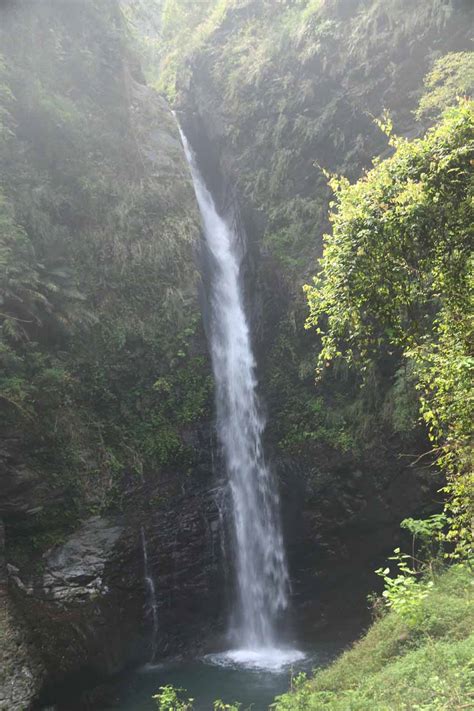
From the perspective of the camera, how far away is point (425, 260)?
593 centimetres

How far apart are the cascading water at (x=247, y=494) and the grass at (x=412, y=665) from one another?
4683mm

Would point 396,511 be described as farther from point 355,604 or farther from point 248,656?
point 248,656

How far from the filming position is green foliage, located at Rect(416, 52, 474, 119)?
45.7 ft

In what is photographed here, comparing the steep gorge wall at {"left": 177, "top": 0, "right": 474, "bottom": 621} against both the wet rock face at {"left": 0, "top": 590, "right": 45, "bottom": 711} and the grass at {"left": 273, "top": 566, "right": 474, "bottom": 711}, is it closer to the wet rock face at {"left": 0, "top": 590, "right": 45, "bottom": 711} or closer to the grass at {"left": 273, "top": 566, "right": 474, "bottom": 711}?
the grass at {"left": 273, "top": 566, "right": 474, "bottom": 711}

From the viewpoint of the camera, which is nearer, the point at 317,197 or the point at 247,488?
the point at 247,488

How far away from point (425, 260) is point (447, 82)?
38.6ft

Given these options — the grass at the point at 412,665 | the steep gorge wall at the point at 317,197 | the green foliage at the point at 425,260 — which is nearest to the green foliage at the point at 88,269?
the steep gorge wall at the point at 317,197

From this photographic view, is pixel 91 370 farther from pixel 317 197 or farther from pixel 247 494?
pixel 317 197

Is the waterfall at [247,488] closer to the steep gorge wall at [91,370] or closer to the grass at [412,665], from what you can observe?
the steep gorge wall at [91,370]

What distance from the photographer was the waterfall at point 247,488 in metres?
13.8

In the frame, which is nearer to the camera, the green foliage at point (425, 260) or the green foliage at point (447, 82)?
the green foliage at point (425, 260)

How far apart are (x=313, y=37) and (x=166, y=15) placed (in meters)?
15.4

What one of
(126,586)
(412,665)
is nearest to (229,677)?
(126,586)

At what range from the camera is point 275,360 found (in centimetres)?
1645
